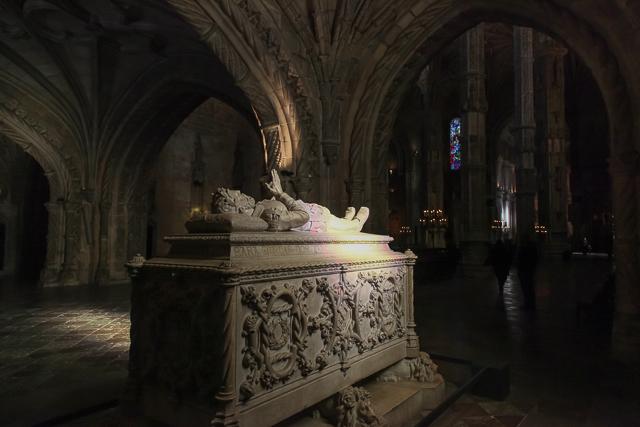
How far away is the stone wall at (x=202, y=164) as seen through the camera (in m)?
12.5

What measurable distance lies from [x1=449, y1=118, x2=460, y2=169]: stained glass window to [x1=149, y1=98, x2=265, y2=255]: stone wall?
13.7 meters

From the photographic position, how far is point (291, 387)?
2.22m

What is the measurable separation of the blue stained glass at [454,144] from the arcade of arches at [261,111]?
5.85 meters

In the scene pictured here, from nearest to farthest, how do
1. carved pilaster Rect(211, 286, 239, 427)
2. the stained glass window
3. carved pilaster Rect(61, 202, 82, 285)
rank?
carved pilaster Rect(211, 286, 239, 427) → carved pilaster Rect(61, 202, 82, 285) → the stained glass window

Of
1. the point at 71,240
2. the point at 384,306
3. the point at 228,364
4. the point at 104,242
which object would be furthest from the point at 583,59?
the point at 71,240

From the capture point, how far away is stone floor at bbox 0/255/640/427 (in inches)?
110

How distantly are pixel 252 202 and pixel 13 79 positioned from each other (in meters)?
9.15

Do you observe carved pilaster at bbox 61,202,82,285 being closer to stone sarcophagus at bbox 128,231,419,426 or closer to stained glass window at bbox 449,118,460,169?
stone sarcophagus at bbox 128,231,419,426

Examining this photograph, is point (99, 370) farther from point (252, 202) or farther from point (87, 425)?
point (252, 202)

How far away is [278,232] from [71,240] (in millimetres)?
9014

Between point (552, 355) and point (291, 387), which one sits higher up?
point (291, 387)

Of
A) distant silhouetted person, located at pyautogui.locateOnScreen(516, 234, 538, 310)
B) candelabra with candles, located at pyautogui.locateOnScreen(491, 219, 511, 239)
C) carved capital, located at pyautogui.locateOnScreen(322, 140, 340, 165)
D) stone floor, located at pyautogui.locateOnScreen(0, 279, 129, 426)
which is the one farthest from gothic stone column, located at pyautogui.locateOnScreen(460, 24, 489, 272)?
stone floor, located at pyautogui.locateOnScreen(0, 279, 129, 426)

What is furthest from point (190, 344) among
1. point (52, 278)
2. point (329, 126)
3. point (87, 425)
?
point (52, 278)

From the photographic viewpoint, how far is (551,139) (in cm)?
1499
